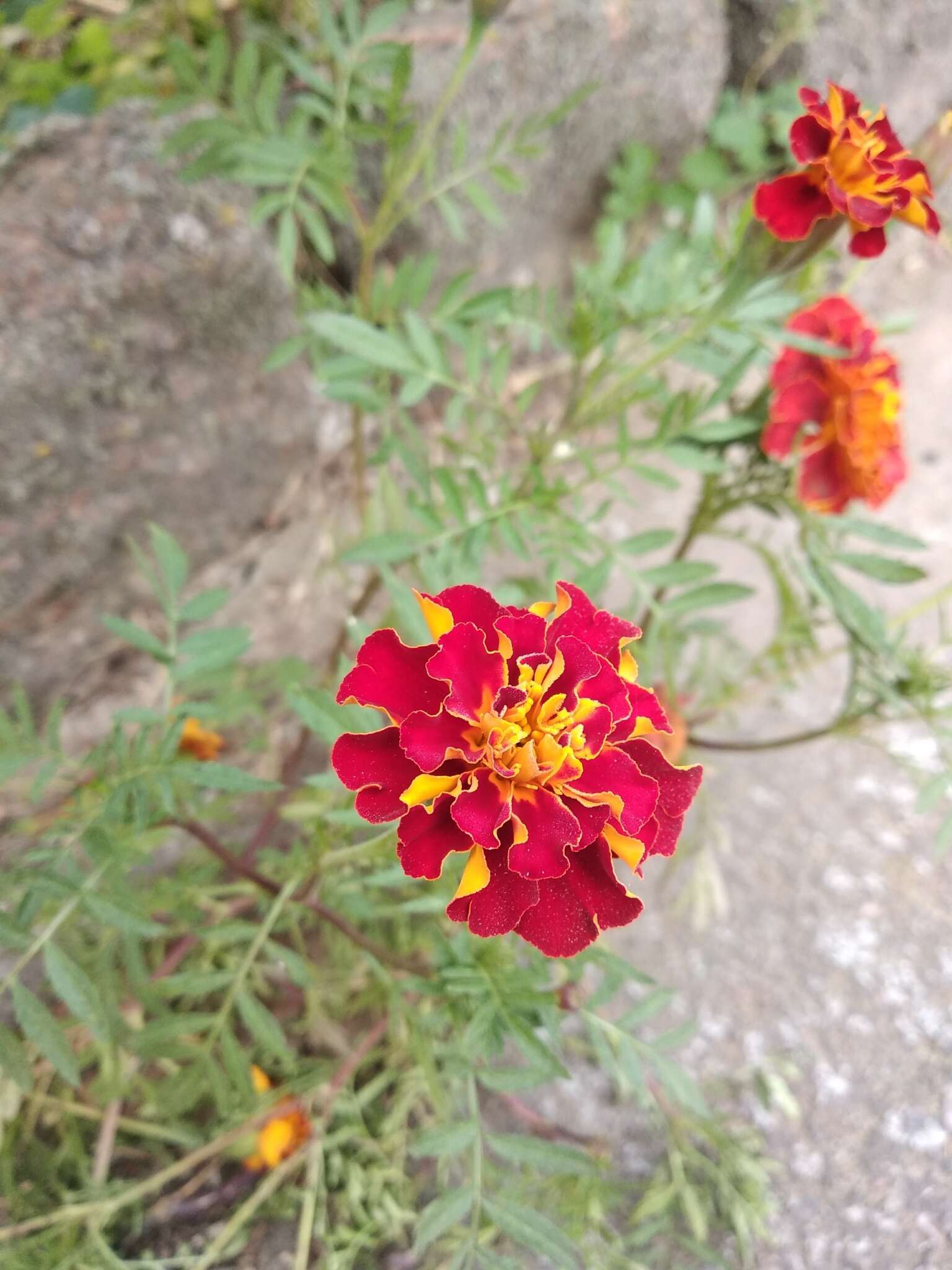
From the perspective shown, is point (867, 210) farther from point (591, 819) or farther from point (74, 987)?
point (74, 987)

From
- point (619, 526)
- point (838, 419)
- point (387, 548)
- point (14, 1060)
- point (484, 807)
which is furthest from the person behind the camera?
point (619, 526)

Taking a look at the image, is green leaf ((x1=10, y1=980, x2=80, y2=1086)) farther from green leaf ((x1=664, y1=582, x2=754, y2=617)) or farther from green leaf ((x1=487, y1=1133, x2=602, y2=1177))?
green leaf ((x1=664, y1=582, x2=754, y2=617))

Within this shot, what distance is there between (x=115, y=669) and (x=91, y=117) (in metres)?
0.64

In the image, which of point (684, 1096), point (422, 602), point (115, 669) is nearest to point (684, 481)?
point (115, 669)

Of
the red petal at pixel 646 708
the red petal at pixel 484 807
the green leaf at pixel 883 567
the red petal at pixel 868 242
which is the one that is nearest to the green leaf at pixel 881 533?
the green leaf at pixel 883 567

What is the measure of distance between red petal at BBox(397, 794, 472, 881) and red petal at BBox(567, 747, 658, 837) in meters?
0.07

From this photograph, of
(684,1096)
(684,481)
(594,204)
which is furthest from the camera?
(684,481)

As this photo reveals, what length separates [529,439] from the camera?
920 mm

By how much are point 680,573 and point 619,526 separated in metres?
0.81

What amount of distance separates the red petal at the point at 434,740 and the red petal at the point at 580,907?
9cm

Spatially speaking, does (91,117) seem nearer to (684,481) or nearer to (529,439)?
(529,439)

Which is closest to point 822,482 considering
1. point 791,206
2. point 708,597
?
point 708,597

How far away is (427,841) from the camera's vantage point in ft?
1.53

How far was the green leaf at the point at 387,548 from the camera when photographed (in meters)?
0.78
